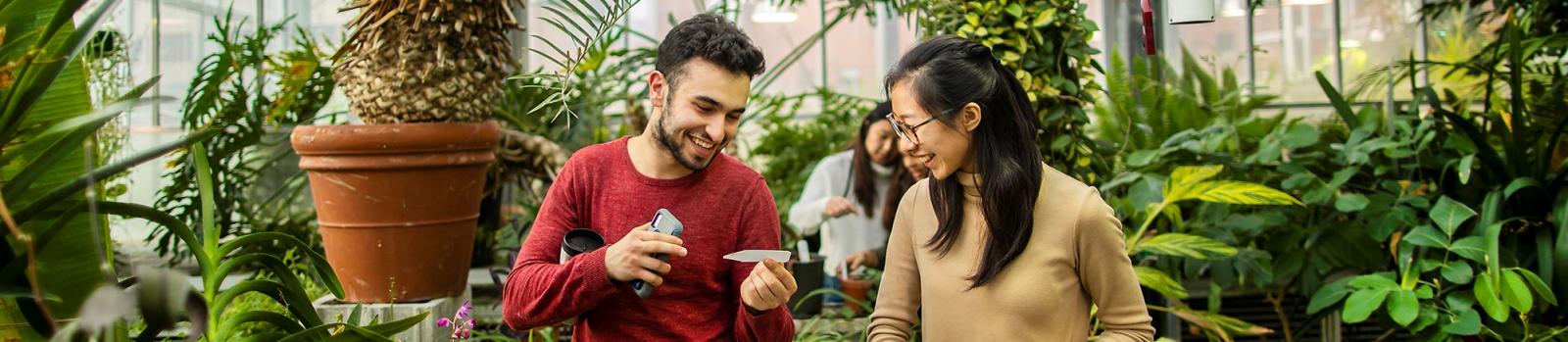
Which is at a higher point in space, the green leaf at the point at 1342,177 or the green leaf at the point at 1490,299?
the green leaf at the point at 1342,177

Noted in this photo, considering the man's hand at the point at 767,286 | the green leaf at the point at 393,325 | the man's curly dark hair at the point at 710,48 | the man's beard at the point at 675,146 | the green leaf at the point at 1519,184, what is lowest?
the green leaf at the point at 1519,184

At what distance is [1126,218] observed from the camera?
341cm

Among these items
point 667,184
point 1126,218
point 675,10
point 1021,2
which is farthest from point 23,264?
point 675,10

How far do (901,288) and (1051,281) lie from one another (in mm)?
262

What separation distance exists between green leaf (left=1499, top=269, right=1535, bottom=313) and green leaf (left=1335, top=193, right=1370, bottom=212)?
16.2 inches

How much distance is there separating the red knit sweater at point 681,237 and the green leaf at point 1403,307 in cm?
220

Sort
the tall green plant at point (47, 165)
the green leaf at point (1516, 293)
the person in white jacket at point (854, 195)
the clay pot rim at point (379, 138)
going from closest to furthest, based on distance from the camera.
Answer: the tall green plant at point (47, 165)
the clay pot rim at point (379, 138)
the green leaf at point (1516, 293)
the person in white jacket at point (854, 195)

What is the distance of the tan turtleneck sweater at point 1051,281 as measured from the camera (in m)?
1.61

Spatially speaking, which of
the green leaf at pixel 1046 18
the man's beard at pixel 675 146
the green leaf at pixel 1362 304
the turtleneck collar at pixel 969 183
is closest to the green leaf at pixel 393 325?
the man's beard at pixel 675 146

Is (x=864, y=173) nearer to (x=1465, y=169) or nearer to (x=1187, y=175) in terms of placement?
(x=1187, y=175)

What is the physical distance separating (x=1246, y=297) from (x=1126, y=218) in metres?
1.33

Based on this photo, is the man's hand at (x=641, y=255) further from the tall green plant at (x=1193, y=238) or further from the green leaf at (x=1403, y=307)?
the green leaf at (x=1403, y=307)

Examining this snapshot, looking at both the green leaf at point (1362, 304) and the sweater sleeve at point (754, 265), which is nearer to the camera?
the sweater sleeve at point (754, 265)

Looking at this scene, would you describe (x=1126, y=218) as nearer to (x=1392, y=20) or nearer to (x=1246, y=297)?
(x=1246, y=297)
